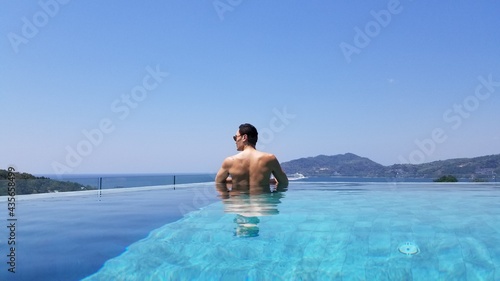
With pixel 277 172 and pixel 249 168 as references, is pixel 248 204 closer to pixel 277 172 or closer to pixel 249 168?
pixel 249 168

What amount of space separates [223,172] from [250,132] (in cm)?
88

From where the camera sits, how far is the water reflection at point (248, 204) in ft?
12.4

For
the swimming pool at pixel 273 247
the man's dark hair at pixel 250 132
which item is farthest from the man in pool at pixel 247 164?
the swimming pool at pixel 273 247

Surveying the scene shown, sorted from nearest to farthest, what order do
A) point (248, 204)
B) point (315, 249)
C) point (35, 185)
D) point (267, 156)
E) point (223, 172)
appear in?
point (315, 249)
point (248, 204)
point (267, 156)
point (223, 172)
point (35, 185)

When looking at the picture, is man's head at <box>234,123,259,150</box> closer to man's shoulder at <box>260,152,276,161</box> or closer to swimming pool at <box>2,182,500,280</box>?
man's shoulder at <box>260,152,276,161</box>

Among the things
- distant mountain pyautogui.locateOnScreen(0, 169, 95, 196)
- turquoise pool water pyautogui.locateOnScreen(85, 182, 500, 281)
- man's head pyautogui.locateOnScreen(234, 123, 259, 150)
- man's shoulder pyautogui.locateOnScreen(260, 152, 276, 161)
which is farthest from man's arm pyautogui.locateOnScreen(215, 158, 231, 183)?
distant mountain pyautogui.locateOnScreen(0, 169, 95, 196)

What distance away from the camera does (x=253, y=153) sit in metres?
6.73

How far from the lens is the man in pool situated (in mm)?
6777

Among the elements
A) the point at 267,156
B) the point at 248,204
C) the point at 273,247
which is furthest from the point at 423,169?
the point at 273,247

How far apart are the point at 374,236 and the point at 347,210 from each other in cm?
161

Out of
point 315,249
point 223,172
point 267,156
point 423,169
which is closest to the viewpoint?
point 315,249

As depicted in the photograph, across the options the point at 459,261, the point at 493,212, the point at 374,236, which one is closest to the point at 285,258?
the point at 374,236

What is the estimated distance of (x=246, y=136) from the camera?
22.4 feet

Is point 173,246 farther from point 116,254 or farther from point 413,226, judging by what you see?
point 413,226
